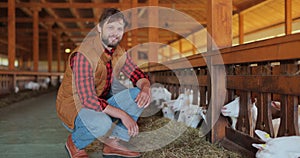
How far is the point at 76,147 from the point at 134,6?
5.40m

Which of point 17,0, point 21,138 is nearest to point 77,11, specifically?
point 17,0

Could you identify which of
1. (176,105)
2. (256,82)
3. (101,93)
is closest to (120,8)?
(176,105)

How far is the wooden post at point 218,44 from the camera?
2.34m

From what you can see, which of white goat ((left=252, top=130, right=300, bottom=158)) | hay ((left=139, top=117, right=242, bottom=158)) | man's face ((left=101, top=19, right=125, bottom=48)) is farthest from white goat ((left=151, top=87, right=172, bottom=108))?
white goat ((left=252, top=130, right=300, bottom=158))

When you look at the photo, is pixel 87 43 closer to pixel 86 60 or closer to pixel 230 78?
pixel 86 60

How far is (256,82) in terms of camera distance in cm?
188

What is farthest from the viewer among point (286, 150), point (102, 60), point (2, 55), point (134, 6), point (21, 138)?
point (2, 55)

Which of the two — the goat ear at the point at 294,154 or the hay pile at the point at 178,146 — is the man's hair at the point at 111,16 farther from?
the goat ear at the point at 294,154

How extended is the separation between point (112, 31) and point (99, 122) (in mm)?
572

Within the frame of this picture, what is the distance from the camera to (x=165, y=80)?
4594 millimetres

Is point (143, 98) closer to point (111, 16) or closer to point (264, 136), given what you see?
point (111, 16)

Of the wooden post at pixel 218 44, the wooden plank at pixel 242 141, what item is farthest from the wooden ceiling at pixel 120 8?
the wooden plank at pixel 242 141

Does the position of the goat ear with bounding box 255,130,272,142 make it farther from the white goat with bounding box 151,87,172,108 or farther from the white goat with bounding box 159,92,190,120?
the white goat with bounding box 151,87,172,108

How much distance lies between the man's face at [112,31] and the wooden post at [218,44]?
0.65 metres
